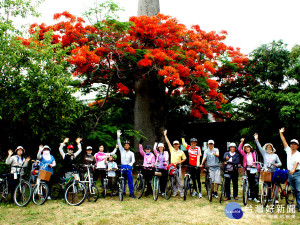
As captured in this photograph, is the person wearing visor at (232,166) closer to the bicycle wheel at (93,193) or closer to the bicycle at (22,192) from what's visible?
the bicycle wheel at (93,193)

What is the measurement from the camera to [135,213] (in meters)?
6.11

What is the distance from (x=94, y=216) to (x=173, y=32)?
26.8 feet

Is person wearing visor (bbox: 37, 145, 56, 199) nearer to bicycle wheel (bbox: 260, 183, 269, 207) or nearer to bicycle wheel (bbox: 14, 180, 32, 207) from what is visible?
bicycle wheel (bbox: 14, 180, 32, 207)

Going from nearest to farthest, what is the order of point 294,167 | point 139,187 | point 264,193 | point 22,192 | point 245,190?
point 294,167 → point 264,193 → point 245,190 → point 22,192 → point 139,187

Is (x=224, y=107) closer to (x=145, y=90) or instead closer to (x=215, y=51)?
(x=215, y=51)

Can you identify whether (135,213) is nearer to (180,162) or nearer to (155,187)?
(155,187)

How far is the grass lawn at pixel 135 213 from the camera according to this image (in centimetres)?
551

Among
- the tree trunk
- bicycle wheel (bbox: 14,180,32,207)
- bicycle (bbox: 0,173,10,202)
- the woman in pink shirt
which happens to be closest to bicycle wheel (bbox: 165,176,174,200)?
the woman in pink shirt

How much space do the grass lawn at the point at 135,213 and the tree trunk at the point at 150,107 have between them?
231 inches

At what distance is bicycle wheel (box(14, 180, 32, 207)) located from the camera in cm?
686

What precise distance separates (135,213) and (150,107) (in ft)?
24.4

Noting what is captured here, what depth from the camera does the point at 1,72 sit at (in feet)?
24.6

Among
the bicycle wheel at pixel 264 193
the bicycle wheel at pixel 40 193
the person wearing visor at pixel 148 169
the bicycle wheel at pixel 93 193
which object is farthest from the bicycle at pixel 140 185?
the bicycle wheel at pixel 264 193

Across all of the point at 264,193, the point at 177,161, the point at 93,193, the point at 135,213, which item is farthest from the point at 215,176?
the point at 93,193
